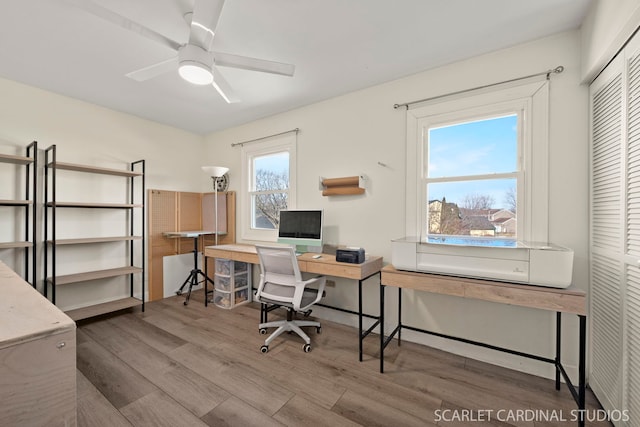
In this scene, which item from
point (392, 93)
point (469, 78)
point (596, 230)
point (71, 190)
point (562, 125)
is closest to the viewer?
point (596, 230)

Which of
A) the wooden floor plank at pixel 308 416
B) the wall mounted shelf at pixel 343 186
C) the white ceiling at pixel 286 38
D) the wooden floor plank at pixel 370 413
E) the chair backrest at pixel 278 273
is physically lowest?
the wooden floor plank at pixel 308 416

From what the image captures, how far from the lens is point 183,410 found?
5.55 ft

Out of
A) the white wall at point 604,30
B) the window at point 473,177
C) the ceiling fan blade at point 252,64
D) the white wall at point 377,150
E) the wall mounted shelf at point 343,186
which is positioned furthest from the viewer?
the wall mounted shelf at point 343,186

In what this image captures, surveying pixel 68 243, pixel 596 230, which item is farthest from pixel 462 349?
pixel 68 243

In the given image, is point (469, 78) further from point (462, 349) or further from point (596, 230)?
point (462, 349)

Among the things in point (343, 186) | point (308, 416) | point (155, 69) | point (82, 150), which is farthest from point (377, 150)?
point (82, 150)

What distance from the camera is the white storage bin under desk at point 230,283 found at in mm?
3504

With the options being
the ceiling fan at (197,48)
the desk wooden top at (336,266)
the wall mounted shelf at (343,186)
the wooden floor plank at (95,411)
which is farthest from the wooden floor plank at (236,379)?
the ceiling fan at (197,48)

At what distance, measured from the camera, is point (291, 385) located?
1.93 metres

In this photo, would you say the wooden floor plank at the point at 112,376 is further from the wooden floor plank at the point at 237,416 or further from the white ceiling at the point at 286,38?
the white ceiling at the point at 286,38

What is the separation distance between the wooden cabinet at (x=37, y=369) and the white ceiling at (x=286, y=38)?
1.92 metres

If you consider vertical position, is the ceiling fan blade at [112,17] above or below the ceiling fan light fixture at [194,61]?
above

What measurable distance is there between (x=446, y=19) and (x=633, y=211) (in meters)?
1.65

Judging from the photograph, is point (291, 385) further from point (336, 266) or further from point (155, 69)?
point (155, 69)
